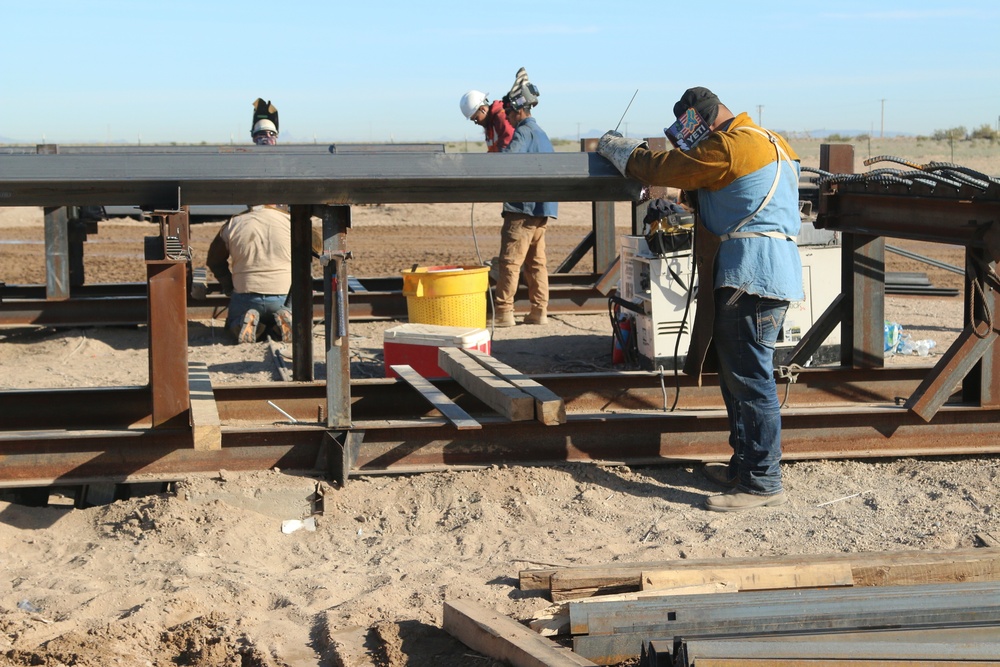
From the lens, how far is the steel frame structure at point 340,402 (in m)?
5.67

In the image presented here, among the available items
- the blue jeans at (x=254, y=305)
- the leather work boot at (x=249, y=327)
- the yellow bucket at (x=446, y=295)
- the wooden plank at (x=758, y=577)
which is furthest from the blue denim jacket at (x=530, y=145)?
the wooden plank at (x=758, y=577)

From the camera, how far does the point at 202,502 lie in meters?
5.67

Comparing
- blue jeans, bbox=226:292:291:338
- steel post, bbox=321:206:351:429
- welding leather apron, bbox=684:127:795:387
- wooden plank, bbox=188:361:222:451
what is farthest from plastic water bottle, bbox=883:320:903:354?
wooden plank, bbox=188:361:222:451

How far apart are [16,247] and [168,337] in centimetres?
1416

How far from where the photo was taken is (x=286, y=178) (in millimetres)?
5711

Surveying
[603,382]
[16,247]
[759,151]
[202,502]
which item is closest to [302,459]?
[202,502]

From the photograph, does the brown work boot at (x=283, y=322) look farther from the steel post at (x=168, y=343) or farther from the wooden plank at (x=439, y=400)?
the steel post at (x=168, y=343)

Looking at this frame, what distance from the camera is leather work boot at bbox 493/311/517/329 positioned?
10705mm

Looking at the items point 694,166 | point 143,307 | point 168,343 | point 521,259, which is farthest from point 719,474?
point 143,307

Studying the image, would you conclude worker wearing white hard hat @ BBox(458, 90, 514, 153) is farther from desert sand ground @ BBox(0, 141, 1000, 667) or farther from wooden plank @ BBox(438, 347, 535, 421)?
desert sand ground @ BBox(0, 141, 1000, 667)

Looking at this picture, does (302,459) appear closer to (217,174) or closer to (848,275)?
(217,174)

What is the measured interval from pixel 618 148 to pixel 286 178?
5.74ft

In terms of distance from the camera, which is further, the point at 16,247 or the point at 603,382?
the point at 16,247

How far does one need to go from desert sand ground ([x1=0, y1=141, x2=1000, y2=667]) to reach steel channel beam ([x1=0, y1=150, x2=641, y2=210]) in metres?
1.49
